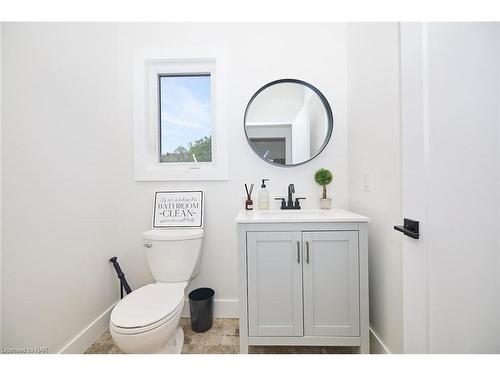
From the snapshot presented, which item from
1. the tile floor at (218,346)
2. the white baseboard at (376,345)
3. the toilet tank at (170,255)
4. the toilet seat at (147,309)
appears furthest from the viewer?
the toilet tank at (170,255)

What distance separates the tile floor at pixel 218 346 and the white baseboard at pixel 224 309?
4.4 inches

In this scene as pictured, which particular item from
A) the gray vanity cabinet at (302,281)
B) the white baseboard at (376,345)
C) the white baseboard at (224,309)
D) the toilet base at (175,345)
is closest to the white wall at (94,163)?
the white baseboard at (224,309)

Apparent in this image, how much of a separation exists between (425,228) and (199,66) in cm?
177

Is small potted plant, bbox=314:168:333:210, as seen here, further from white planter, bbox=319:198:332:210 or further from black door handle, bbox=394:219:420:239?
black door handle, bbox=394:219:420:239

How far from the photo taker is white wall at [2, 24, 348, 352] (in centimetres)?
102

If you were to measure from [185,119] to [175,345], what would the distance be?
159 centimetres

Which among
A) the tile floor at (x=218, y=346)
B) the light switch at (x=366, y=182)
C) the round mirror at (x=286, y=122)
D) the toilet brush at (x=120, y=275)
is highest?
the round mirror at (x=286, y=122)

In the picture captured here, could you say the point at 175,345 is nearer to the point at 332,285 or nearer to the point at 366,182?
the point at 332,285

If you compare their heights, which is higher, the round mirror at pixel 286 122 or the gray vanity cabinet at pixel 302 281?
the round mirror at pixel 286 122

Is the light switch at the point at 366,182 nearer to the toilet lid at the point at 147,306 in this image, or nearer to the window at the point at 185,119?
the window at the point at 185,119

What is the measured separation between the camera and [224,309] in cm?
168

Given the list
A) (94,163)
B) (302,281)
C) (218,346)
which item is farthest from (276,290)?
(94,163)

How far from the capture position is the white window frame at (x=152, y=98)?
5.49 ft

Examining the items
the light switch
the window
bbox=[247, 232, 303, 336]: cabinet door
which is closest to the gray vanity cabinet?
bbox=[247, 232, 303, 336]: cabinet door
